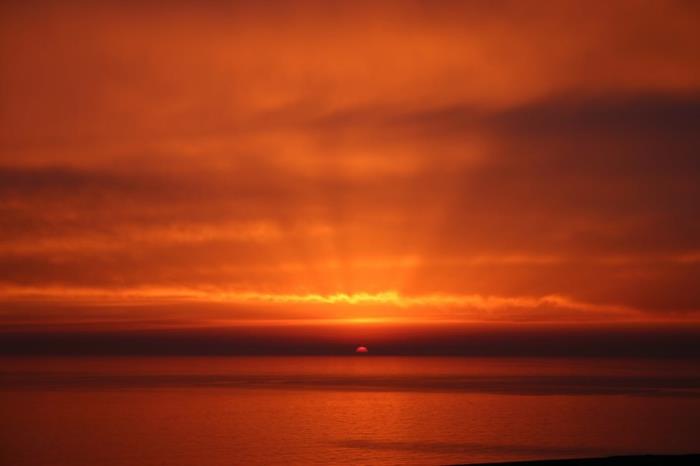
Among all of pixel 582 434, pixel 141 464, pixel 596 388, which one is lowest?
pixel 141 464

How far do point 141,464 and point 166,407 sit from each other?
31.4m

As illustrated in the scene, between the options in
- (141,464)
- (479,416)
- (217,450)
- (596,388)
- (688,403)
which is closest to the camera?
(141,464)

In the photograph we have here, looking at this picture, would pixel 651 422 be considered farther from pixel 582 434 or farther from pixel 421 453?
pixel 421 453

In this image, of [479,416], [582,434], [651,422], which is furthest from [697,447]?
[479,416]

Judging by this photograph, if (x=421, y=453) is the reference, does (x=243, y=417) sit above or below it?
above

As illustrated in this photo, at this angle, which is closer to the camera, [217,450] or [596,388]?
[217,450]

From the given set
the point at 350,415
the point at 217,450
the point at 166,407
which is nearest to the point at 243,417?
the point at 350,415

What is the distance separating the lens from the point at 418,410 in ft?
207

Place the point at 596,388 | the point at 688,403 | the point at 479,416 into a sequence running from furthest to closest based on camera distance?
the point at 596,388, the point at 688,403, the point at 479,416

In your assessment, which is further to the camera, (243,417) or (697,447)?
(243,417)

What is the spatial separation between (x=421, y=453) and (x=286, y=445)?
8002mm

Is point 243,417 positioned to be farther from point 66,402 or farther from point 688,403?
point 688,403

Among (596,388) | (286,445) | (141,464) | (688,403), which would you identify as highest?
(596,388)

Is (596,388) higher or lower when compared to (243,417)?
higher
